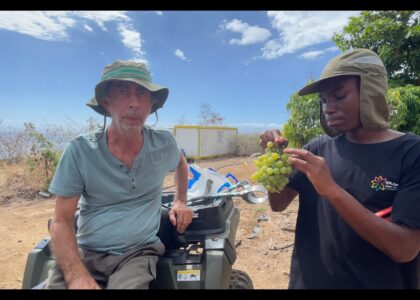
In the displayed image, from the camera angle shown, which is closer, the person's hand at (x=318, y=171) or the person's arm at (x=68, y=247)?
the person's hand at (x=318, y=171)

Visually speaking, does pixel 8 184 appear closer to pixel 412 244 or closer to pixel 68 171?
pixel 68 171

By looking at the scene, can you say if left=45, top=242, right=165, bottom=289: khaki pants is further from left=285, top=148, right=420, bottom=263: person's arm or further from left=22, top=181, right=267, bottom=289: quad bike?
left=285, top=148, right=420, bottom=263: person's arm

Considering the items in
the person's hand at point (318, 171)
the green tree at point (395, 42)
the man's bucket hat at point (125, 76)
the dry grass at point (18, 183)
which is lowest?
the dry grass at point (18, 183)

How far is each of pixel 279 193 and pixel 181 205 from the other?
84 centimetres

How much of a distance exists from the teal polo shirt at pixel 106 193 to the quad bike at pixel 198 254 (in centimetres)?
21

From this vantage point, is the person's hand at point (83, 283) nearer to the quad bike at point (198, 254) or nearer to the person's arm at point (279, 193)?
the quad bike at point (198, 254)

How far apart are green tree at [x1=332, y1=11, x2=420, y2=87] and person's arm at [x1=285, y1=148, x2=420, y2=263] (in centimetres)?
607

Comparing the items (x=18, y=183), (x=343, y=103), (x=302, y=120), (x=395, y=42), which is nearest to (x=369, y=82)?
(x=343, y=103)

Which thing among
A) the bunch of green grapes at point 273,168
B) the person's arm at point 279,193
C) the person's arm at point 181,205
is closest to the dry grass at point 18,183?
the person's arm at point 181,205

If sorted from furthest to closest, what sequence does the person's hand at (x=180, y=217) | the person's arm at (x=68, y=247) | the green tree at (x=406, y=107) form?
the green tree at (x=406, y=107) < the person's hand at (x=180, y=217) < the person's arm at (x=68, y=247)

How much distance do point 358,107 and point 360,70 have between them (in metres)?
0.19

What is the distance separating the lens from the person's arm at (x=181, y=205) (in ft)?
7.44

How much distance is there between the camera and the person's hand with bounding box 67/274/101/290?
1.78 metres

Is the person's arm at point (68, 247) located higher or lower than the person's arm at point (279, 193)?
lower
